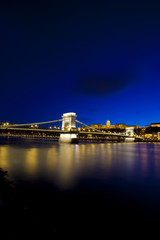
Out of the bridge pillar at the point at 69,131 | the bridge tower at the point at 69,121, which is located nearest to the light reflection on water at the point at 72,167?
the bridge pillar at the point at 69,131

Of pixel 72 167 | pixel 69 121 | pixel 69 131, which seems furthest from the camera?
pixel 69 121

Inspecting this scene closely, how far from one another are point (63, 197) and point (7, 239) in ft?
14.5

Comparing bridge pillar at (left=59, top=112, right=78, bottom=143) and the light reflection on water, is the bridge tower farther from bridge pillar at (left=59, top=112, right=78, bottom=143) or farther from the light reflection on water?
the light reflection on water

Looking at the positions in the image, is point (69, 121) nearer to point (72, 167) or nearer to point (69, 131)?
point (69, 131)

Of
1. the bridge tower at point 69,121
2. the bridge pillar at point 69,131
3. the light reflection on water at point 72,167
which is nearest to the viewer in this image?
the light reflection on water at point 72,167

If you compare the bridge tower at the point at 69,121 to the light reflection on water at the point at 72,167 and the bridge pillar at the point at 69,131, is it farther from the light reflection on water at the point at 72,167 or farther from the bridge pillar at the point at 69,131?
the light reflection on water at the point at 72,167

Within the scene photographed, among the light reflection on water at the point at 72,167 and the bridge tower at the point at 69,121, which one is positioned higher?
the bridge tower at the point at 69,121


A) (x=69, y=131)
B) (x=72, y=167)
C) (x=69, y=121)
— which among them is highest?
(x=69, y=121)

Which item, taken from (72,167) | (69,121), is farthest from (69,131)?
(72,167)

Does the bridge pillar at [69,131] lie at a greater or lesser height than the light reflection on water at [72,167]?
greater

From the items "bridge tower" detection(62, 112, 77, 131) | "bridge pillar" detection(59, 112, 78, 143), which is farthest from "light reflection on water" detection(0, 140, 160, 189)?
"bridge tower" detection(62, 112, 77, 131)

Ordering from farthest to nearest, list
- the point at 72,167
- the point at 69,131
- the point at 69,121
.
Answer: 1. the point at 69,121
2. the point at 69,131
3. the point at 72,167

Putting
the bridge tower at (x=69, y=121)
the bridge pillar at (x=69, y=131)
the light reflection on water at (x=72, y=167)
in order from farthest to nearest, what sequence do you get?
the bridge tower at (x=69, y=121) → the bridge pillar at (x=69, y=131) → the light reflection on water at (x=72, y=167)

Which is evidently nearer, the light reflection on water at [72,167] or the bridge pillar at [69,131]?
the light reflection on water at [72,167]
